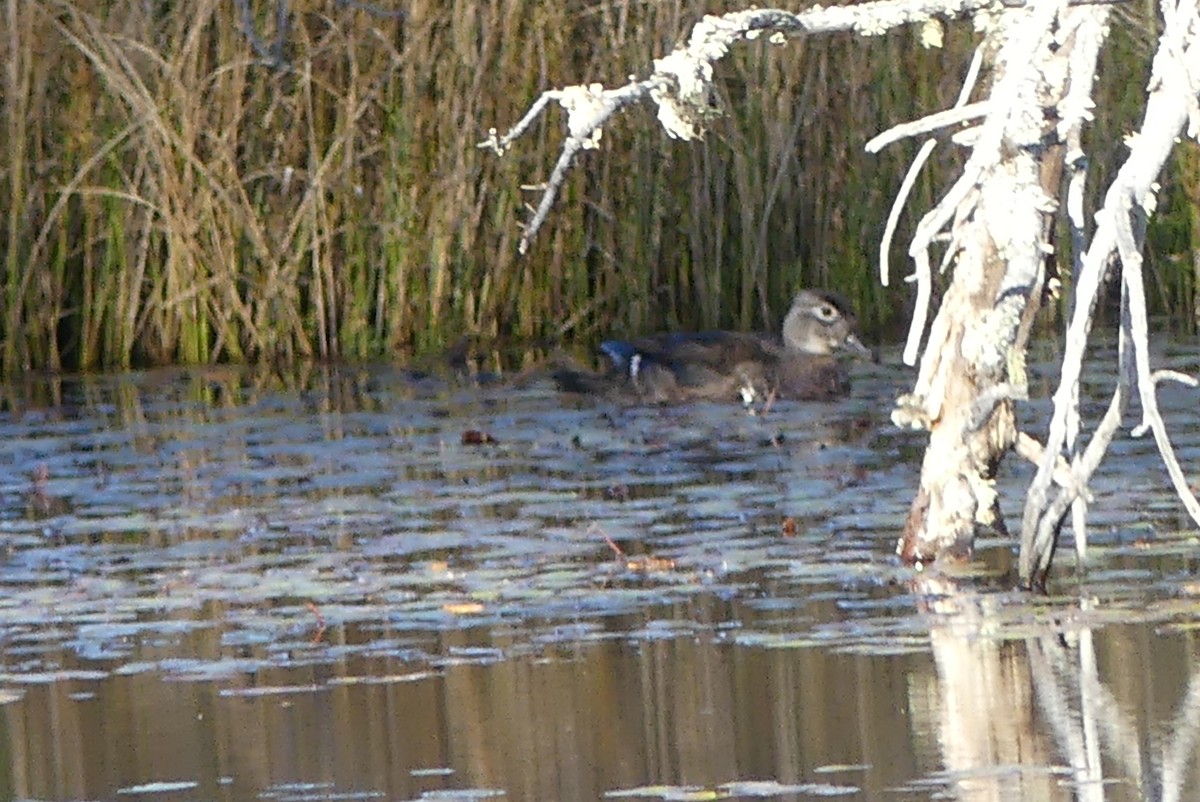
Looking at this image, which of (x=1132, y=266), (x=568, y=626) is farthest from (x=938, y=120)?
(x=568, y=626)

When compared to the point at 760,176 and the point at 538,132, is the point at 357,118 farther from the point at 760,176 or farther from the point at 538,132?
the point at 760,176

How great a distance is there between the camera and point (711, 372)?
1038cm

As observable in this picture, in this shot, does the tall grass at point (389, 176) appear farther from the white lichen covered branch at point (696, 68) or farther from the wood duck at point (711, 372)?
the white lichen covered branch at point (696, 68)

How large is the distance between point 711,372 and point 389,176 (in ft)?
7.15

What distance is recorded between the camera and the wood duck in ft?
33.8

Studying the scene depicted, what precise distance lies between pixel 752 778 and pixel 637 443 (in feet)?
15.7

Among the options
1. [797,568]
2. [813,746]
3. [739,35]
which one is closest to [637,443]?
[797,568]

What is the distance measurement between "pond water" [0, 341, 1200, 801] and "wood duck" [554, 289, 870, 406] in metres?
0.89

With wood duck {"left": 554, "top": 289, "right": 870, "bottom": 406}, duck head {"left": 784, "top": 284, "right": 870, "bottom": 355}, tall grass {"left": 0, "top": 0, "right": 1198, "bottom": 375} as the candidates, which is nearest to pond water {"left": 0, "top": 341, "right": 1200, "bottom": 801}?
wood duck {"left": 554, "top": 289, "right": 870, "bottom": 406}

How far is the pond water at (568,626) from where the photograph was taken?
446cm

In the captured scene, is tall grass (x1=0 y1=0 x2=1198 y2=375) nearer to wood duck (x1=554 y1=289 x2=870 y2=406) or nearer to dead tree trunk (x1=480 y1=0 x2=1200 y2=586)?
wood duck (x1=554 y1=289 x2=870 y2=406)

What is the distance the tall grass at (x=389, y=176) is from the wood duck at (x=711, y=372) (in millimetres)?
1472

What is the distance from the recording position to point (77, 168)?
12000mm

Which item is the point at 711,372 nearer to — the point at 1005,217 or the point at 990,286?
the point at 990,286
